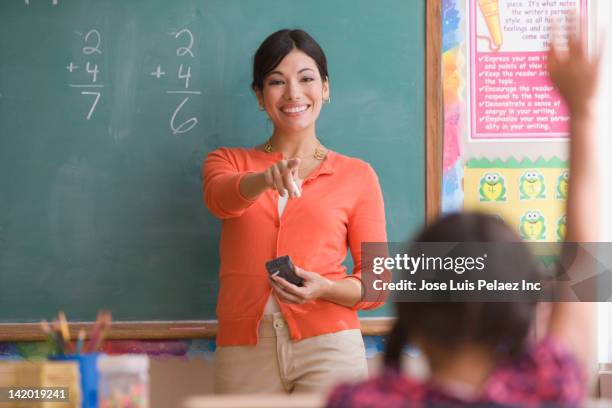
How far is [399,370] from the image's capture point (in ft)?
3.11

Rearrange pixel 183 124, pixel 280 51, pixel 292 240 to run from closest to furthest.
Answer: pixel 292 240
pixel 280 51
pixel 183 124

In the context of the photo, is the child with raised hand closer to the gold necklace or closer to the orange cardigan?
the orange cardigan

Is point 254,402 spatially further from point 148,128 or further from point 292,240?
point 148,128

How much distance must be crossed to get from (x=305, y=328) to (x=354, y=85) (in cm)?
97

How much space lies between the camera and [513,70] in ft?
9.50

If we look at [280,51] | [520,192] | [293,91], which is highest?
[280,51]

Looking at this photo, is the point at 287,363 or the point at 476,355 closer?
the point at 476,355

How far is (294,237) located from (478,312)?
152 centimetres

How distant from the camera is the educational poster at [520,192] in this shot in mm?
2863

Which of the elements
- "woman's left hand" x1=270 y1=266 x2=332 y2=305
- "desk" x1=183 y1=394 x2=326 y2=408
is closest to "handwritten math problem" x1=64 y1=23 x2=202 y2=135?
"woman's left hand" x1=270 y1=266 x2=332 y2=305

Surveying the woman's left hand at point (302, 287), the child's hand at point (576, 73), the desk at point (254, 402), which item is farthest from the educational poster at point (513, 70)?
the child's hand at point (576, 73)

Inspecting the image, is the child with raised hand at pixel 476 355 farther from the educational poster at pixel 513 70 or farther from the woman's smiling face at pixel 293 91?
the educational poster at pixel 513 70

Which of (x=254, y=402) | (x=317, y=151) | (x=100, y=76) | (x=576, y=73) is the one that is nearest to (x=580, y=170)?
(x=576, y=73)

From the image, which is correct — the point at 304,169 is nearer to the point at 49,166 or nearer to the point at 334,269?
the point at 334,269
